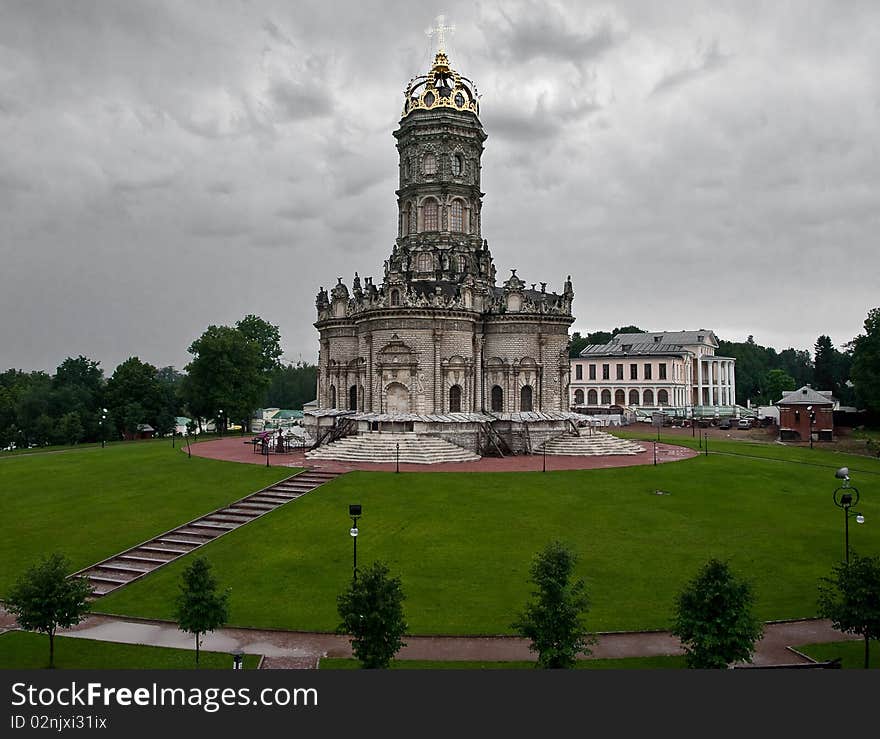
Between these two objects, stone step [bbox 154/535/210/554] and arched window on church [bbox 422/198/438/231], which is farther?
arched window on church [bbox 422/198/438/231]

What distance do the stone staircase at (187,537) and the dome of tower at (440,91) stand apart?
3625 cm

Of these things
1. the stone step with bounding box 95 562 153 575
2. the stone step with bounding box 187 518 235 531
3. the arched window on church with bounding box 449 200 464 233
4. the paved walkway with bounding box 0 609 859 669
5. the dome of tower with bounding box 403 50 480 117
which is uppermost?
the dome of tower with bounding box 403 50 480 117

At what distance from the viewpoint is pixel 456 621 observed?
65.8 feet

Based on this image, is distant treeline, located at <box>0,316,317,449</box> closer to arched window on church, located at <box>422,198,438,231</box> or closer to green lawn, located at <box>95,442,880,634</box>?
arched window on church, located at <box>422,198,438,231</box>

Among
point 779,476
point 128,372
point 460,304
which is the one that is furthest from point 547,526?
point 128,372

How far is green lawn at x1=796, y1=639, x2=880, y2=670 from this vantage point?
17031mm

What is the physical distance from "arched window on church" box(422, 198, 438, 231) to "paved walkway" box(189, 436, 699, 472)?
21429mm

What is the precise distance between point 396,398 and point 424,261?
13094 millimetres

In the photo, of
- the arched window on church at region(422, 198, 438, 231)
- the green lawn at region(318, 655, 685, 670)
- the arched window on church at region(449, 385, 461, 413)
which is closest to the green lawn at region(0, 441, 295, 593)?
the green lawn at region(318, 655, 685, 670)

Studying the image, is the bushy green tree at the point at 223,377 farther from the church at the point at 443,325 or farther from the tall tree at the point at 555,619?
the tall tree at the point at 555,619

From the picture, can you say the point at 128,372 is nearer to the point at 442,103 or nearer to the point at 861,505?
the point at 442,103

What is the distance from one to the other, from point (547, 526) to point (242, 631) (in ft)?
48.7

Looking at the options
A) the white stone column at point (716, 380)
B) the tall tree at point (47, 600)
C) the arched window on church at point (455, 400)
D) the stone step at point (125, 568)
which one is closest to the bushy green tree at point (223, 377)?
the arched window on church at point (455, 400)

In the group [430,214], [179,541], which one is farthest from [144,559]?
[430,214]
